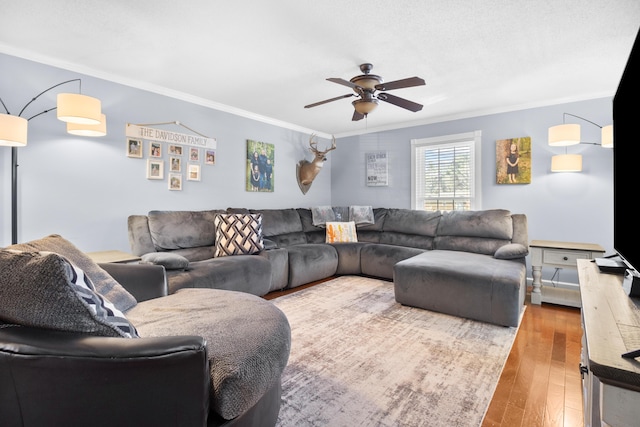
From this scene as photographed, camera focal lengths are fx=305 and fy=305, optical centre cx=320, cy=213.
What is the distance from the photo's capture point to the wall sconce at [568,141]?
294cm

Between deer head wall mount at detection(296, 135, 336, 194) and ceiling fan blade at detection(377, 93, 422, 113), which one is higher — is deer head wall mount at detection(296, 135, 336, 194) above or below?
below

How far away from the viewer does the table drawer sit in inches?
122

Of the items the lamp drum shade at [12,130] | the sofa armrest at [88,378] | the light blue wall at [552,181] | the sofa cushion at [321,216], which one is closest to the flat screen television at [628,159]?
the sofa armrest at [88,378]

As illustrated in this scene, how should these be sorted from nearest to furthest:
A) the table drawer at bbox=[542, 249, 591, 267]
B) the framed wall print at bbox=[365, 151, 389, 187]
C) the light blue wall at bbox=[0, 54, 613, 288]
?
the light blue wall at bbox=[0, 54, 613, 288] → the table drawer at bbox=[542, 249, 591, 267] → the framed wall print at bbox=[365, 151, 389, 187]

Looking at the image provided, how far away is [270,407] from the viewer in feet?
4.27

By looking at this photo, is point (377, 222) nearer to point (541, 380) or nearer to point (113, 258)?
point (541, 380)

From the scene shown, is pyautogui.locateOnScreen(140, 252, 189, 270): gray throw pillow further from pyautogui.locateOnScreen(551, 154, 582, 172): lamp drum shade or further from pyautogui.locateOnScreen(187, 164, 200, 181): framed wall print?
pyautogui.locateOnScreen(551, 154, 582, 172): lamp drum shade

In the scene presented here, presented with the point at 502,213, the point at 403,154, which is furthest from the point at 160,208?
the point at 502,213

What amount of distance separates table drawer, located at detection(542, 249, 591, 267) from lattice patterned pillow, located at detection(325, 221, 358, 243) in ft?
7.78

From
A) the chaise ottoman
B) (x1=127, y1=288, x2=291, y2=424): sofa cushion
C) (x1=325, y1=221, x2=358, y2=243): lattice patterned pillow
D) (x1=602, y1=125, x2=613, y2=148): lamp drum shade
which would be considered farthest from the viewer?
(x1=325, y1=221, x2=358, y2=243): lattice patterned pillow

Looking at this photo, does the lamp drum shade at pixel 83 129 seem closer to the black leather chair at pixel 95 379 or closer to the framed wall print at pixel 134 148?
the framed wall print at pixel 134 148

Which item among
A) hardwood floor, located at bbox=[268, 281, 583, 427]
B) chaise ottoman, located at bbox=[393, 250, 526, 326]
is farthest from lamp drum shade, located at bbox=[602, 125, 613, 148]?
hardwood floor, located at bbox=[268, 281, 583, 427]

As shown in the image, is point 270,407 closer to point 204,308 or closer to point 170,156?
point 204,308

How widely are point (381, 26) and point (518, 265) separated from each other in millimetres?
2528
